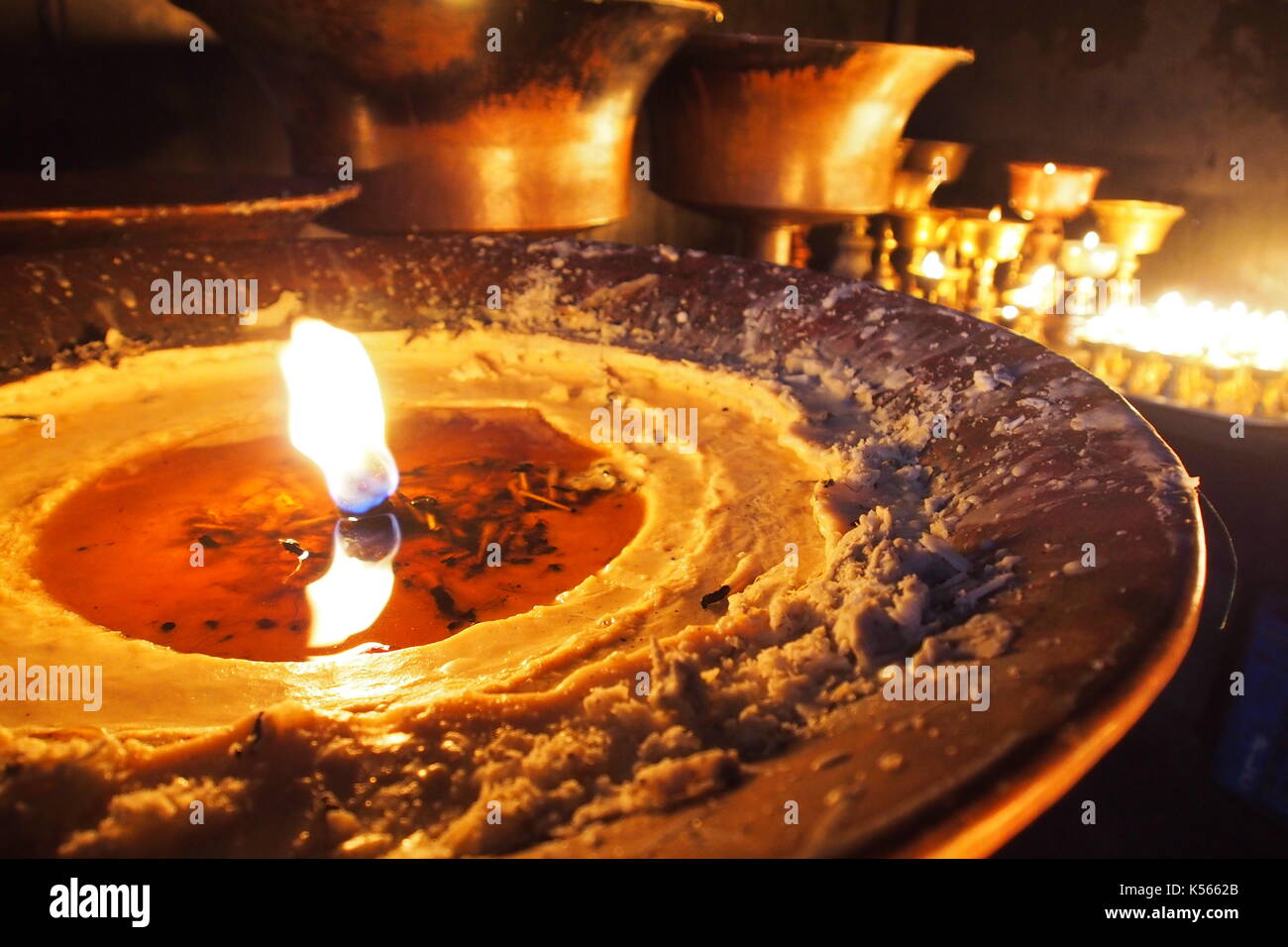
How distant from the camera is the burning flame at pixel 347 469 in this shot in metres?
1.02

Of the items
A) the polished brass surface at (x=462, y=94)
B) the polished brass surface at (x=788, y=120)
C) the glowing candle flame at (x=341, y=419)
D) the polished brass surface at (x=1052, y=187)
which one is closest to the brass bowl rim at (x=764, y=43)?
the polished brass surface at (x=788, y=120)

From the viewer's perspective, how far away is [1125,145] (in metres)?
4.67

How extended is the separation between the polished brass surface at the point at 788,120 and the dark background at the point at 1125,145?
1319 mm

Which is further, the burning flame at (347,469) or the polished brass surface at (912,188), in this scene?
the polished brass surface at (912,188)

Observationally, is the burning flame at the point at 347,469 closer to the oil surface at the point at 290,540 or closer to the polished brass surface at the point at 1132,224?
the oil surface at the point at 290,540

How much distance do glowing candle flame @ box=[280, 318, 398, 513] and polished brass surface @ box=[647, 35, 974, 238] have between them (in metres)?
2.07

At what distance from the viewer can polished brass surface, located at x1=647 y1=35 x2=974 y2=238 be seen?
9.33 ft

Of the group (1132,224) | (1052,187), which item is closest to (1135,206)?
(1132,224)

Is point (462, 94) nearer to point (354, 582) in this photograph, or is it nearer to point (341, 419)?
point (341, 419)

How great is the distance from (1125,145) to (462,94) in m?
4.06

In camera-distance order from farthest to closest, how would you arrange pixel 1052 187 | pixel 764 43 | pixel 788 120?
pixel 1052 187 → pixel 788 120 → pixel 764 43

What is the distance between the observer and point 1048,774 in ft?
1.83

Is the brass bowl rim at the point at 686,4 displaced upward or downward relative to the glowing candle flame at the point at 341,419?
upward

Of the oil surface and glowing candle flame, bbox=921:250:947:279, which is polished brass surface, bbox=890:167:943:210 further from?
the oil surface
